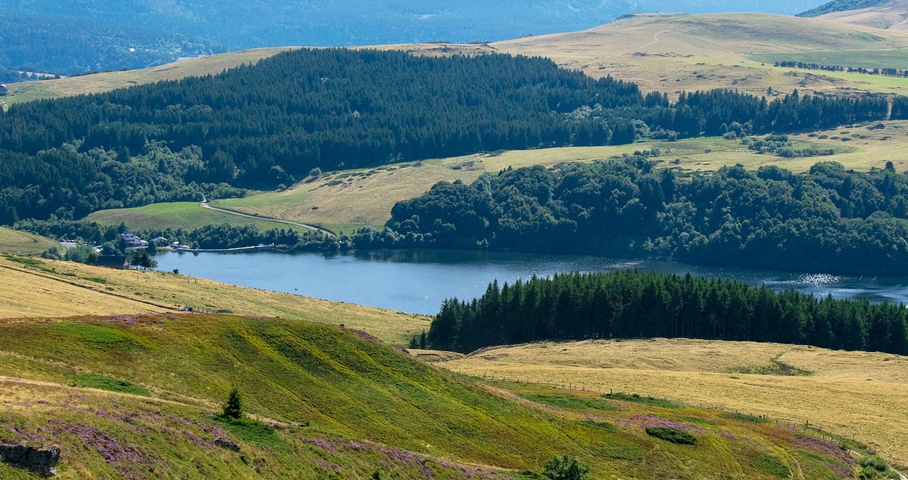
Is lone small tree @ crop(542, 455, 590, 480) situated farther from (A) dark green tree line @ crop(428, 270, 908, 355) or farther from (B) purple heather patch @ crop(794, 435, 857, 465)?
(A) dark green tree line @ crop(428, 270, 908, 355)

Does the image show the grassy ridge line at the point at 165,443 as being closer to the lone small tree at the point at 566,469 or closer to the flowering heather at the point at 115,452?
the flowering heather at the point at 115,452

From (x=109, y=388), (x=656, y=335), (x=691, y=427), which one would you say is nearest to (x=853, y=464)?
(x=691, y=427)

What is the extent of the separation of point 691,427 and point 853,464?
10034 mm

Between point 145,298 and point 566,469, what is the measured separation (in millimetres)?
81714

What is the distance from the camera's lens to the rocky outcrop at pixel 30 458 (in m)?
54.5

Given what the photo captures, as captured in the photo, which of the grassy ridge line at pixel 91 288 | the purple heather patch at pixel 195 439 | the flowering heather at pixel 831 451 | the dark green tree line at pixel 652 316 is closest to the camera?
the purple heather patch at pixel 195 439

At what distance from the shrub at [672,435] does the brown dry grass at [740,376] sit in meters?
14.5

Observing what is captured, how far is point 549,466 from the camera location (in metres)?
75.2

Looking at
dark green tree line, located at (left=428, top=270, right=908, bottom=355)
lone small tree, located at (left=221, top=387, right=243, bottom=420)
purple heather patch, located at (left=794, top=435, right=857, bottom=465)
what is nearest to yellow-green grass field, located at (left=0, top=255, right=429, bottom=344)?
dark green tree line, located at (left=428, top=270, right=908, bottom=355)

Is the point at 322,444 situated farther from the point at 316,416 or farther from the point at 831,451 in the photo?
the point at 831,451

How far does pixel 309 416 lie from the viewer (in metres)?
77.4

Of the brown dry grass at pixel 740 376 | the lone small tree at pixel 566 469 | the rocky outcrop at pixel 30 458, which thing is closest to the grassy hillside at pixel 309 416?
the rocky outcrop at pixel 30 458

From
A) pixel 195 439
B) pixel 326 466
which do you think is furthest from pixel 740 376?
pixel 195 439

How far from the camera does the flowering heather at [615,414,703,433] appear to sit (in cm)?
8844
